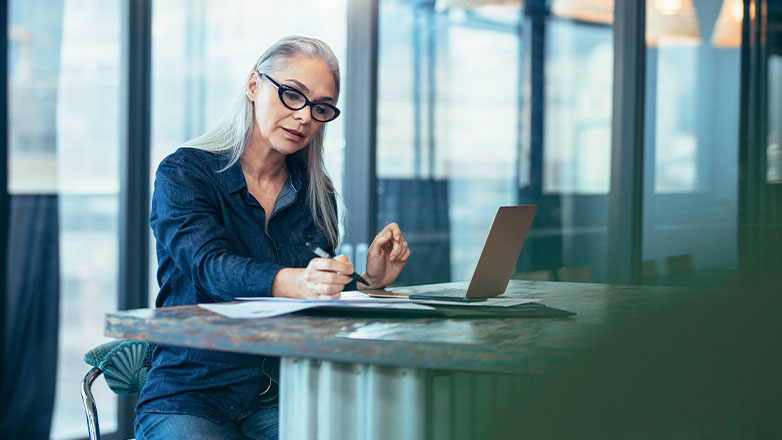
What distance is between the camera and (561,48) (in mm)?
3275

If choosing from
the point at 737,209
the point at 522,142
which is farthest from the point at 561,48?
the point at 737,209

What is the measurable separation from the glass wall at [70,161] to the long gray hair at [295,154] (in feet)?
5.02

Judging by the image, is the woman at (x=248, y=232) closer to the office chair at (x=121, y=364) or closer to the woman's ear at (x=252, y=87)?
the woman's ear at (x=252, y=87)

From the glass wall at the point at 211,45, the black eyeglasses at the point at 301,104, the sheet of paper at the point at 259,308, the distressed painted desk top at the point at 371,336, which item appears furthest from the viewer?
the glass wall at the point at 211,45

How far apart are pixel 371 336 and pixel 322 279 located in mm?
274

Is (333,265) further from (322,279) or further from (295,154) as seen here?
(295,154)

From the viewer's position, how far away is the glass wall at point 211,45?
3.43 m

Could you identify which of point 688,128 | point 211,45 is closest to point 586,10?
point 688,128

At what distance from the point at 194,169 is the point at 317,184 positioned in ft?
1.24

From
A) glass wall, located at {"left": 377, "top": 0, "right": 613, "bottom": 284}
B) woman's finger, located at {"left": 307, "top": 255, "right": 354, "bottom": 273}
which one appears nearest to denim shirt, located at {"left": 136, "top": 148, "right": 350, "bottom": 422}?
woman's finger, located at {"left": 307, "top": 255, "right": 354, "bottom": 273}

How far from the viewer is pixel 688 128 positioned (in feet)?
9.31

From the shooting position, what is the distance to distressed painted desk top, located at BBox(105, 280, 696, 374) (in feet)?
A: 3.16

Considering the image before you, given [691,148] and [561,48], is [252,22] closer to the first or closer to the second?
[561,48]

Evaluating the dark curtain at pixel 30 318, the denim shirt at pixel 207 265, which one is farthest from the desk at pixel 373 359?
the dark curtain at pixel 30 318
